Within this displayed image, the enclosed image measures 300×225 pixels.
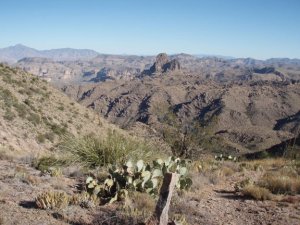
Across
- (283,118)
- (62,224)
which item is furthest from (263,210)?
(283,118)

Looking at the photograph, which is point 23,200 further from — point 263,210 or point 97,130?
point 97,130

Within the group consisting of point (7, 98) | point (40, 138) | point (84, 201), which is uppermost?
point (84, 201)

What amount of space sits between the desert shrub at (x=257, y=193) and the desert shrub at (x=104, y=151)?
252cm

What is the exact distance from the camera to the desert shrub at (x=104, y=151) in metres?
Result: 9.77

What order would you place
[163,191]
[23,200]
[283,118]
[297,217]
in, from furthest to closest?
[283,118] → [297,217] → [23,200] → [163,191]

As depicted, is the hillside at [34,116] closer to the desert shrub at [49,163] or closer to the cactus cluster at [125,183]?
the desert shrub at [49,163]

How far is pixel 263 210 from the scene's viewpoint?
27.8ft

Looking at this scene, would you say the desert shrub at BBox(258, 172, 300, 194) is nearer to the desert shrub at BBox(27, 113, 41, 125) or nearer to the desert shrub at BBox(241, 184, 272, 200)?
the desert shrub at BBox(241, 184, 272, 200)

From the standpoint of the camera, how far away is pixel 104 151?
991 centimetres

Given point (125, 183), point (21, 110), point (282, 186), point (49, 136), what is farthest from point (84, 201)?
point (21, 110)

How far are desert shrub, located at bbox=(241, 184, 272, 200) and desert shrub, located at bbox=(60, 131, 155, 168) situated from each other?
8.27ft

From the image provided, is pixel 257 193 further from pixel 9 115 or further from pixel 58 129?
pixel 58 129

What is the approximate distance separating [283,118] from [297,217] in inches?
7727

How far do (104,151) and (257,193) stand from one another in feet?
12.1
